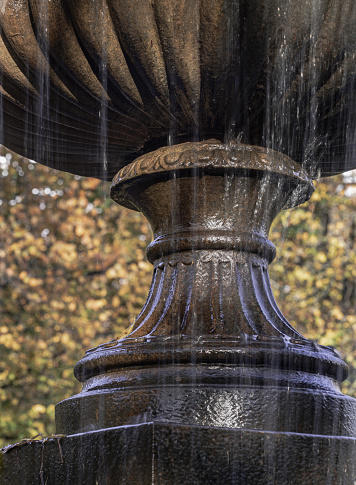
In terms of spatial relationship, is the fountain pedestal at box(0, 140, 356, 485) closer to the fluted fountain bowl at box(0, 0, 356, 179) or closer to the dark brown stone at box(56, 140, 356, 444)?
the dark brown stone at box(56, 140, 356, 444)

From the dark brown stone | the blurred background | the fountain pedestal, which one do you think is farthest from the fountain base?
the blurred background

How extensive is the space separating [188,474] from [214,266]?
825 millimetres

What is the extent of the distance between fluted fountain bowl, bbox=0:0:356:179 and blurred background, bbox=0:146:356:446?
7.04 m

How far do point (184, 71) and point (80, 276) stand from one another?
7878mm

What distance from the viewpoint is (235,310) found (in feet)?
7.75

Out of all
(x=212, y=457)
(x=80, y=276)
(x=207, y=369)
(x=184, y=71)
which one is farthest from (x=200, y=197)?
(x=80, y=276)

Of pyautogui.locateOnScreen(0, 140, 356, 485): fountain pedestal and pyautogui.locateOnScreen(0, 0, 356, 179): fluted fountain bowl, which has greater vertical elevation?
pyautogui.locateOnScreen(0, 0, 356, 179): fluted fountain bowl

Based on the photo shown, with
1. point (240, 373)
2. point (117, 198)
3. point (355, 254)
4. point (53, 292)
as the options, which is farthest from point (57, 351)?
point (240, 373)

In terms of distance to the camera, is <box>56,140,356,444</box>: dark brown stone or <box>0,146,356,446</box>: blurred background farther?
<box>0,146,356,446</box>: blurred background

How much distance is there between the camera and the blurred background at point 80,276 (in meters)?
9.59

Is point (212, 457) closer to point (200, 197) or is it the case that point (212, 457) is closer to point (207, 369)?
point (207, 369)

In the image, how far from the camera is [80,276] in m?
9.92

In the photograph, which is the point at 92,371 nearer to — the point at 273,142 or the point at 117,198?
the point at 117,198

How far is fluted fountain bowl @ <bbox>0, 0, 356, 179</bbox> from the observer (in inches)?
84.2
